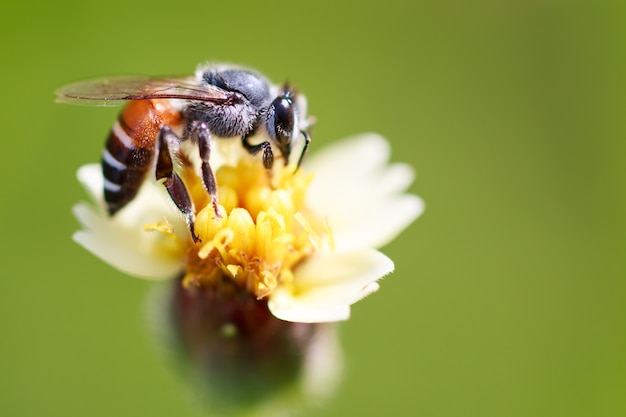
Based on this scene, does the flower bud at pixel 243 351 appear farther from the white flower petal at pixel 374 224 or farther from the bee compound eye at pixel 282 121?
the bee compound eye at pixel 282 121

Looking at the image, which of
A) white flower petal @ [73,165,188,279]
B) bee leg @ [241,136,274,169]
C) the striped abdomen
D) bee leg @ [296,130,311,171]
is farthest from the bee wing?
white flower petal @ [73,165,188,279]

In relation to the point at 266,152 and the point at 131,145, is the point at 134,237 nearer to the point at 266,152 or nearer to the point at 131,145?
the point at 131,145

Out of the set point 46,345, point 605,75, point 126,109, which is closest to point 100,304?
point 46,345

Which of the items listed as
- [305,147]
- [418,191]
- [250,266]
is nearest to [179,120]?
[305,147]

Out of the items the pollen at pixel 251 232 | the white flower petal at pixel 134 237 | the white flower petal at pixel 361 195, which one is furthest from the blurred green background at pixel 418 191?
the pollen at pixel 251 232

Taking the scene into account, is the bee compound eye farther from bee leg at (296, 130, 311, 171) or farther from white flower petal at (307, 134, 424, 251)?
white flower petal at (307, 134, 424, 251)
